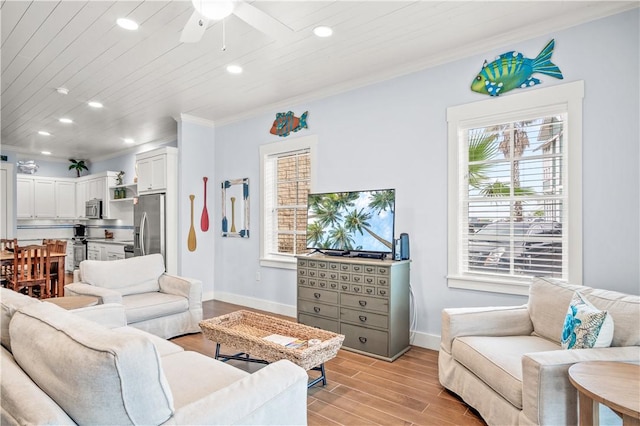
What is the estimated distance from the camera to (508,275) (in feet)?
10.4

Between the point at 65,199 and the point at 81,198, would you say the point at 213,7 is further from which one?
the point at 65,199

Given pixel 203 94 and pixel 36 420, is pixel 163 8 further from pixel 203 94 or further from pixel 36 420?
pixel 36 420

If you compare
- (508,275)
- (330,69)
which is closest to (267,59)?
(330,69)

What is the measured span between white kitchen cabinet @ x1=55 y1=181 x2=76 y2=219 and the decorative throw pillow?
383 inches

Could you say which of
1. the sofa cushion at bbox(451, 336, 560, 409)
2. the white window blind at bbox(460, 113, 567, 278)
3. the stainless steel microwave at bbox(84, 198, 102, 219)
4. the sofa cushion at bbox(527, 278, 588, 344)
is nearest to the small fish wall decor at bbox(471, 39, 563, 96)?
the white window blind at bbox(460, 113, 567, 278)

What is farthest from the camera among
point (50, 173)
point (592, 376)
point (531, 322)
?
point (50, 173)

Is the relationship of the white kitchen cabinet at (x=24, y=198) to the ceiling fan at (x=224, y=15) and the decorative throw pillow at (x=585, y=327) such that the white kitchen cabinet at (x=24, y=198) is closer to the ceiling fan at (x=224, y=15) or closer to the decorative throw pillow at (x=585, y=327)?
the ceiling fan at (x=224, y=15)

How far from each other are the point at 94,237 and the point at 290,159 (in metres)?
6.46

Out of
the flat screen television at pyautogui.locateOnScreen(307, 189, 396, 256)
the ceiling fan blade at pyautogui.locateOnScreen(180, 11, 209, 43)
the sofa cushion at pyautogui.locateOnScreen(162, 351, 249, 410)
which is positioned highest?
the ceiling fan blade at pyautogui.locateOnScreen(180, 11, 209, 43)

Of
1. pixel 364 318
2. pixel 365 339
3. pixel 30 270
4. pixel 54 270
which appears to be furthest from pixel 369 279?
pixel 54 270

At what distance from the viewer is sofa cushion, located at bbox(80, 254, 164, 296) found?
3756 mm

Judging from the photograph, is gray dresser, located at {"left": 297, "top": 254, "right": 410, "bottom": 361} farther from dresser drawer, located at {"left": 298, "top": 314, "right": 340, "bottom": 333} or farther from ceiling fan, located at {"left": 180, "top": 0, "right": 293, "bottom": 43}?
ceiling fan, located at {"left": 180, "top": 0, "right": 293, "bottom": 43}

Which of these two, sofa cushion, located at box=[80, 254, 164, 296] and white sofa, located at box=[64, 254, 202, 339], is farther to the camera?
sofa cushion, located at box=[80, 254, 164, 296]

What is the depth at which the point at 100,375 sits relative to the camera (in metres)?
1.02
